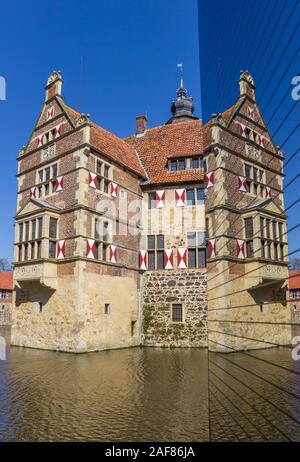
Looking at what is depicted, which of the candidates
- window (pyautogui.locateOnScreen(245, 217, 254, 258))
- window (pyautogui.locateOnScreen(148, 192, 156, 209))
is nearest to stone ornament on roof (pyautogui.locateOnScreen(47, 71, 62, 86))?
window (pyautogui.locateOnScreen(148, 192, 156, 209))

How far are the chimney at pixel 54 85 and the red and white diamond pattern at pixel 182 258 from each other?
9035 millimetres

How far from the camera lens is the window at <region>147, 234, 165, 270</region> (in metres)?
17.6

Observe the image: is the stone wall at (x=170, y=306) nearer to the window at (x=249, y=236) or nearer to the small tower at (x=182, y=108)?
the window at (x=249, y=236)

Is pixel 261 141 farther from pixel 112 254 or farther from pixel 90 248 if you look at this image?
pixel 112 254

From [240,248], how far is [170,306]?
14.3m

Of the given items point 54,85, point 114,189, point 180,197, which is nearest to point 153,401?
point 114,189

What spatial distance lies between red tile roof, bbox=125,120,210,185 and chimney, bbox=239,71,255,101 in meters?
13.8

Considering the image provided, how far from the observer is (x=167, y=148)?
64.4 feet

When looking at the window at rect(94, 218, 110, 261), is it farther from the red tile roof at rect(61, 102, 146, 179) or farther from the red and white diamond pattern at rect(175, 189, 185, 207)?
the red and white diamond pattern at rect(175, 189, 185, 207)

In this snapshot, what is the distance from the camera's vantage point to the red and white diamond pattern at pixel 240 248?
2941 millimetres

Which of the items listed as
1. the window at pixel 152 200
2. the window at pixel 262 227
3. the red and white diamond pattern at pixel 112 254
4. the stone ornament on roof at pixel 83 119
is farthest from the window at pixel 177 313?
the window at pixel 262 227
